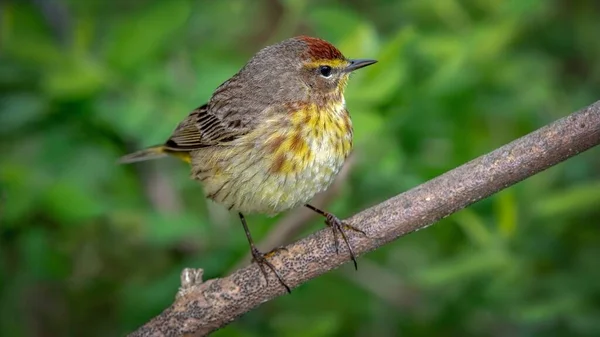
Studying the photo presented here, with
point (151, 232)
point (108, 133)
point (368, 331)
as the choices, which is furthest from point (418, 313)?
point (108, 133)

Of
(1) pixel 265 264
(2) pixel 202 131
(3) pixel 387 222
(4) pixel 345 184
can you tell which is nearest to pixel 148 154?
(2) pixel 202 131

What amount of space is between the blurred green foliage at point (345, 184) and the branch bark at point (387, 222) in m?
0.66

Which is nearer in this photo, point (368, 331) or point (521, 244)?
point (521, 244)

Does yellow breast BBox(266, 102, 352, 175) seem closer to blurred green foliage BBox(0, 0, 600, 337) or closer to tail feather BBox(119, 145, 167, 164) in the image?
blurred green foliage BBox(0, 0, 600, 337)

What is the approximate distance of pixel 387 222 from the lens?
11.6 ft

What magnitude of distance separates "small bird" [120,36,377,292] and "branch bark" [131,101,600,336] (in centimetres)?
13

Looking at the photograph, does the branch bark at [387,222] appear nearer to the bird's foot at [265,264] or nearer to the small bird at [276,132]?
the bird's foot at [265,264]

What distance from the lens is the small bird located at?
4016mm

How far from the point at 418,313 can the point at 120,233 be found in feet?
6.49

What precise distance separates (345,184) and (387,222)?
1.36 m

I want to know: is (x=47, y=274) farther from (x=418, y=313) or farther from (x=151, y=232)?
(x=418, y=313)

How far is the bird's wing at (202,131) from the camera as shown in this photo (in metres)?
4.30

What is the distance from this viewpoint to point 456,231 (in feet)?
17.8

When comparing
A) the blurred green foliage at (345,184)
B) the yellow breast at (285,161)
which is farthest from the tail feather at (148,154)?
the yellow breast at (285,161)
